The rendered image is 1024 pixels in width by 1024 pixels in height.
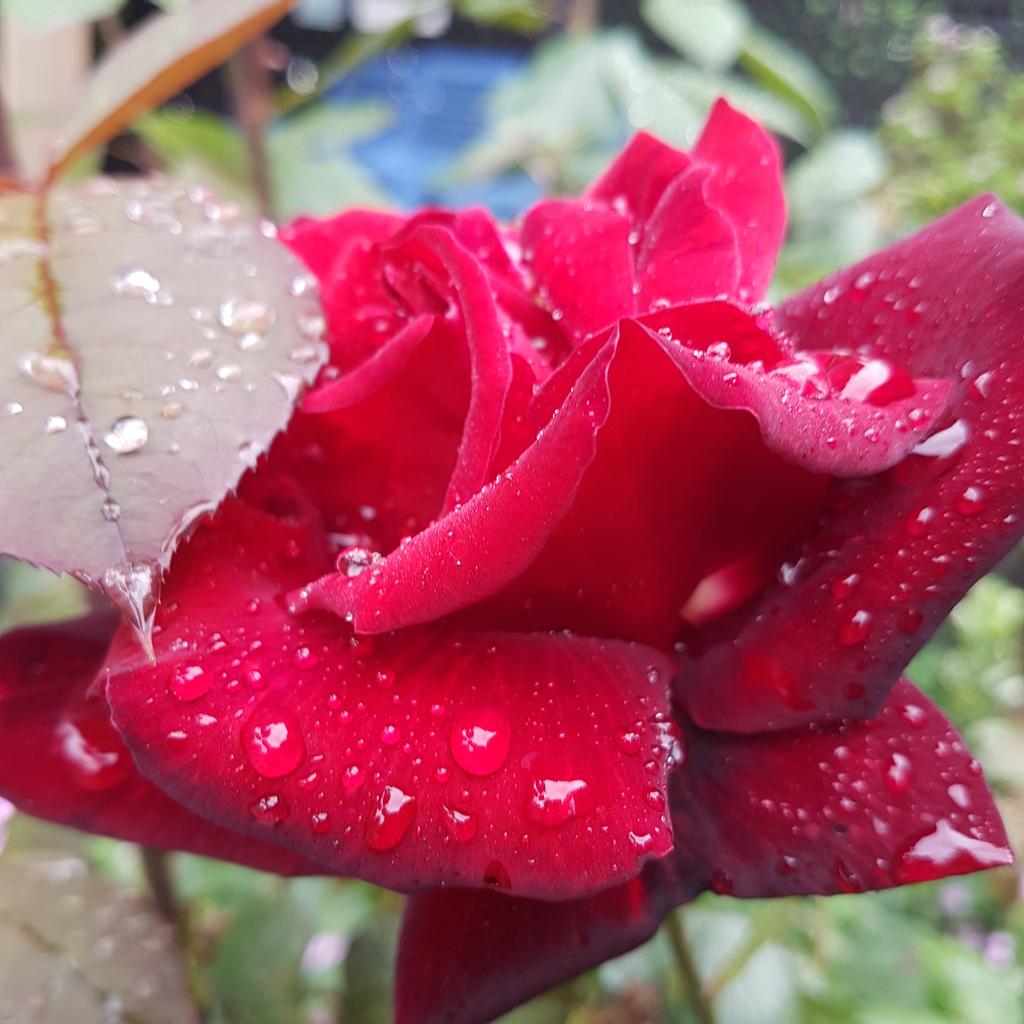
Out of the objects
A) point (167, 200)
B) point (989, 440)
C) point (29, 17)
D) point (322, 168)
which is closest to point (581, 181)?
point (322, 168)

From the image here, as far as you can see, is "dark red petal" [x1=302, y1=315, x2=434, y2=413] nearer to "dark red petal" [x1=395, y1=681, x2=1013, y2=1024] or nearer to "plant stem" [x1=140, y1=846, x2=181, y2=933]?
"dark red petal" [x1=395, y1=681, x2=1013, y2=1024]

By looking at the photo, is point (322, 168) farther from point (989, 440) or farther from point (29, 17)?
point (989, 440)

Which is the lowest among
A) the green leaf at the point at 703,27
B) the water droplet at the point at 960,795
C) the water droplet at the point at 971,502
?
the green leaf at the point at 703,27

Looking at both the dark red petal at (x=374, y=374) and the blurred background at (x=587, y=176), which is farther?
the blurred background at (x=587, y=176)

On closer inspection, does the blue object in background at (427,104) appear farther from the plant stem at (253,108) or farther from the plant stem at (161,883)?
the plant stem at (161,883)

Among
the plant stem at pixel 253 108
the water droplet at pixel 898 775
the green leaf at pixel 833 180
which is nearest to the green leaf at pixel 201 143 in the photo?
the plant stem at pixel 253 108

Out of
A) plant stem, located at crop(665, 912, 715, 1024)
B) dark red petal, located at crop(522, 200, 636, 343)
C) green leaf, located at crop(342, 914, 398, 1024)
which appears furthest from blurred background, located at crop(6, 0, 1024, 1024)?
dark red petal, located at crop(522, 200, 636, 343)
